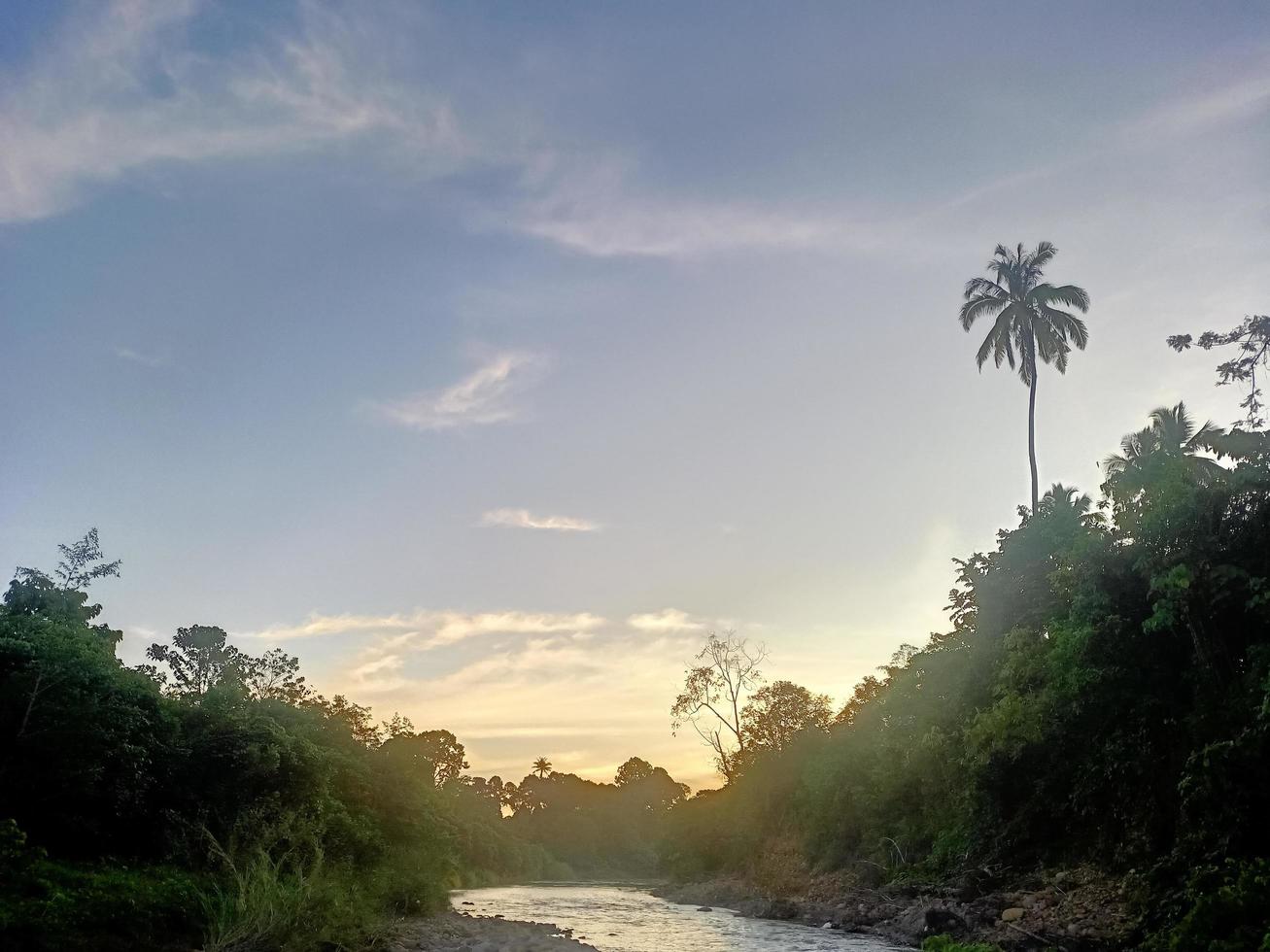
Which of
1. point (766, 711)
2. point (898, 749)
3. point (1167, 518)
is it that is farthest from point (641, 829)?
point (1167, 518)

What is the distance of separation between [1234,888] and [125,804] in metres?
24.7

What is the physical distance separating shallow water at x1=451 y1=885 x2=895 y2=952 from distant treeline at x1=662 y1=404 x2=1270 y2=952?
5789 millimetres

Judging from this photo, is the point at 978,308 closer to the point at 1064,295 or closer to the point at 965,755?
the point at 1064,295

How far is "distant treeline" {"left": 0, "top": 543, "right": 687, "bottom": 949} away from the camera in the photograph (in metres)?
16.8

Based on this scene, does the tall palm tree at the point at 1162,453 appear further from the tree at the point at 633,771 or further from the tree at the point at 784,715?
the tree at the point at 633,771

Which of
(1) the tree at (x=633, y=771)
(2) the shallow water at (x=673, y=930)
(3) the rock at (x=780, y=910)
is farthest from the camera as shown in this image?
(1) the tree at (x=633, y=771)

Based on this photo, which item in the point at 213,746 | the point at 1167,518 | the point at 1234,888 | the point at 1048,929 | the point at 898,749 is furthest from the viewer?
the point at 898,749

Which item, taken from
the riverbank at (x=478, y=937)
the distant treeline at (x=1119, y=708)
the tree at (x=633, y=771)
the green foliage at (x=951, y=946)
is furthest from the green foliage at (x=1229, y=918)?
the tree at (x=633, y=771)

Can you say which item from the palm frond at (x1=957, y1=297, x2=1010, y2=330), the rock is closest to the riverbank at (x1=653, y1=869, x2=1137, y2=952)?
the rock

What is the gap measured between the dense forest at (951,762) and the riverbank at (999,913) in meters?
0.87

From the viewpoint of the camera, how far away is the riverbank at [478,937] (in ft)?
73.8

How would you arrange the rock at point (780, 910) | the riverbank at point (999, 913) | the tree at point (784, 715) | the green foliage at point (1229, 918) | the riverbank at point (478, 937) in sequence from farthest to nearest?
the tree at point (784, 715) → the rock at point (780, 910) → the riverbank at point (478, 937) → the riverbank at point (999, 913) → the green foliage at point (1229, 918)

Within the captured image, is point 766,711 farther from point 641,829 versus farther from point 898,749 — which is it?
point 641,829

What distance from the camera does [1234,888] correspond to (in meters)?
13.8
